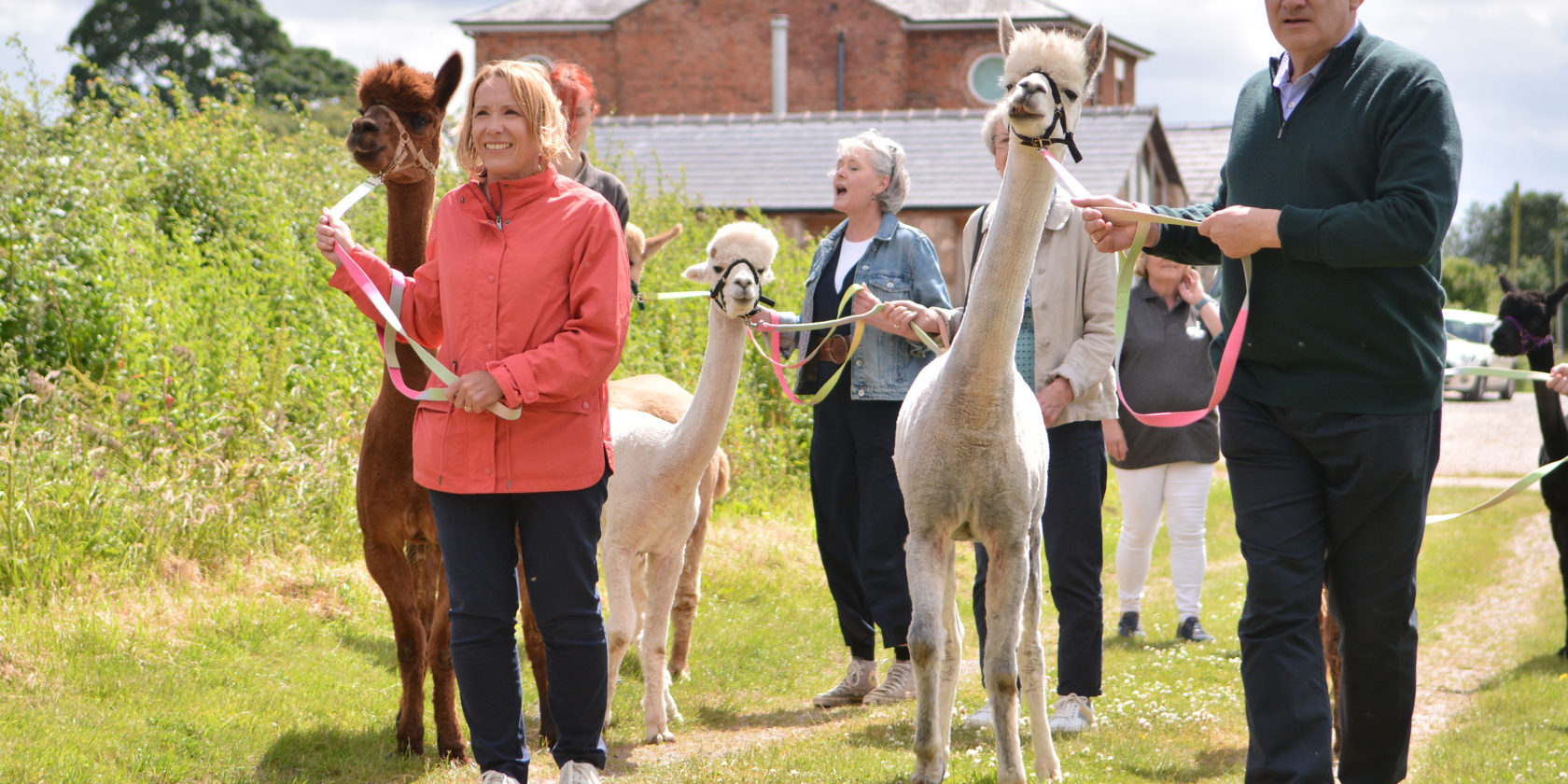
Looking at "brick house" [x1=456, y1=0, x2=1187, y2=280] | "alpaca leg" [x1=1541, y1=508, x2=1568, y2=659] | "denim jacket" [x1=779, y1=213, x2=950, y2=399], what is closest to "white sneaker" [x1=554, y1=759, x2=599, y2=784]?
"denim jacket" [x1=779, y1=213, x2=950, y2=399]

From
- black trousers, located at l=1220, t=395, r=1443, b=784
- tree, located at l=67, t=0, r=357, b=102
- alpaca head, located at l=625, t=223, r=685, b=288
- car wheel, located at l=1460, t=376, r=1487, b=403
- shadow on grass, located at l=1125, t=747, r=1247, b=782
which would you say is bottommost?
car wheel, located at l=1460, t=376, r=1487, b=403

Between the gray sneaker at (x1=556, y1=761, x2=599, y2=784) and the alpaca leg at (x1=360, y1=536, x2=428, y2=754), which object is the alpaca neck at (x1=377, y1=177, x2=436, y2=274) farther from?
the gray sneaker at (x1=556, y1=761, x2=599, y2=784)

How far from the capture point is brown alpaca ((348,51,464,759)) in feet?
13.9

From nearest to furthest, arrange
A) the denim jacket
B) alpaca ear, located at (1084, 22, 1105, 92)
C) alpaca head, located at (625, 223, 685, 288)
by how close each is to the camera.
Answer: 1. alpaca ear, located at (1084, 22, 1105, 92)
2. the denim jacket
3. alpaca head, located at (625, 223, 685, 288)

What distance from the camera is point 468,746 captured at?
465 centimetres

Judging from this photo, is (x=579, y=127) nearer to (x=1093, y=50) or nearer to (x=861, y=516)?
(x=861, y=516)

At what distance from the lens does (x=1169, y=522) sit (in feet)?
25.3

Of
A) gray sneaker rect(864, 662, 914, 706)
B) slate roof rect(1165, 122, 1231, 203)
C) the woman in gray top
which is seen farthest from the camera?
slate roof rect(1165, 122, 1231, 203)

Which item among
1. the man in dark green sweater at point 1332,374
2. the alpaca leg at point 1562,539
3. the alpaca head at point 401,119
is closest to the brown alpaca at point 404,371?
the alpaca head at point 401,119

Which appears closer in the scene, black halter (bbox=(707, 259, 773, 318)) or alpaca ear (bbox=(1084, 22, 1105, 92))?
alpaca ear (bbox=(1084, 22, 1105, 92))

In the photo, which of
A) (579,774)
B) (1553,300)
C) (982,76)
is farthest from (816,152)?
(579,774)

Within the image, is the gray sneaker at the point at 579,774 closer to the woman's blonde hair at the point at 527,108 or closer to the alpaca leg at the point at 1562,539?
the woman's blonde hair at the point at 527,108

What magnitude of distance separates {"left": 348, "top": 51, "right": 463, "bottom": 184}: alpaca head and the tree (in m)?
55.7

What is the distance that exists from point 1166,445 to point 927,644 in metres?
4.02
